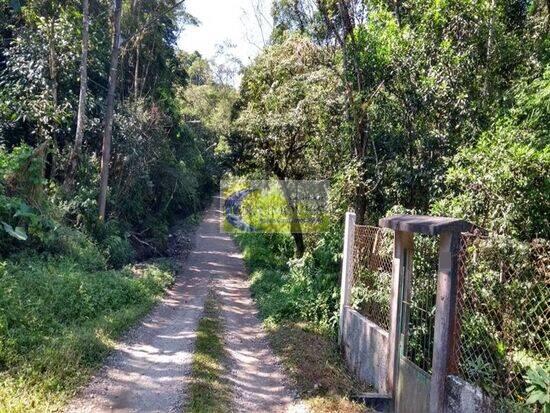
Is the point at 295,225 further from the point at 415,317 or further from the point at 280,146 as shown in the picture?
the point at 415,317

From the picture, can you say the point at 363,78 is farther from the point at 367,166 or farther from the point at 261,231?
the point at 261,231

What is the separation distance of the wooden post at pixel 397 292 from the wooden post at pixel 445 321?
1.10 metres

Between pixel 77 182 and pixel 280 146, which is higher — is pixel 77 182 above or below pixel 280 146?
below

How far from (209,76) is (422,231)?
33.0 m

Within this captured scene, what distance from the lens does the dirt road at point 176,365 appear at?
556 cm

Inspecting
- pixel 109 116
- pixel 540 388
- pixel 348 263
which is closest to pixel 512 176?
pixel 348 263

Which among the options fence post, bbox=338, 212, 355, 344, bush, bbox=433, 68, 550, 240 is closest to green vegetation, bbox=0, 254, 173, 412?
fence post, bbox=338, 212, 355, 344

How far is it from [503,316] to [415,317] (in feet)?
4.96

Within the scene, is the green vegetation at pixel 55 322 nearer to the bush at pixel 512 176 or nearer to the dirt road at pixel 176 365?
the dirt road at pixel 176 365

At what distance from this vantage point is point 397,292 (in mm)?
5227

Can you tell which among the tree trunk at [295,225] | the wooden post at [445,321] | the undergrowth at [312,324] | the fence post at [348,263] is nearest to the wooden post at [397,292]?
the undergrowth at [312,324]

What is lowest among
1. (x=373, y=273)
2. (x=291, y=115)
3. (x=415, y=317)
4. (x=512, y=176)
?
(x=415, y=317)

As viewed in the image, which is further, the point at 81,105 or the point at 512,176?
the point at 81,105

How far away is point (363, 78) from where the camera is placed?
8891mm
